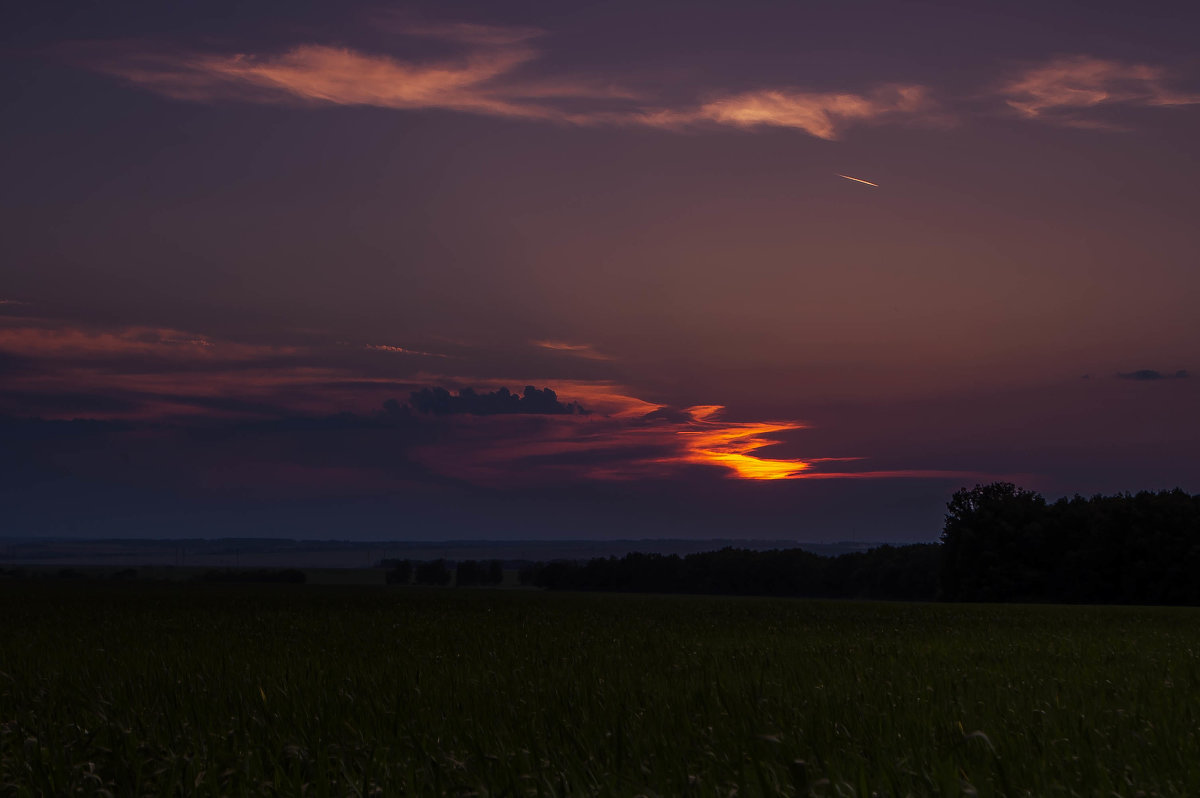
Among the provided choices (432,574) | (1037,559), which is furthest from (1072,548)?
(432,574)

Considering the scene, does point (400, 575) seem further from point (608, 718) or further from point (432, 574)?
point (608, 718)

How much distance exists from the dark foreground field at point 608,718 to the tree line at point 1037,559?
74.1m

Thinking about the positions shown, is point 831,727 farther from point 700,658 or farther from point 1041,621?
point 1041,621

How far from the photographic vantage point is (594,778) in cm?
607

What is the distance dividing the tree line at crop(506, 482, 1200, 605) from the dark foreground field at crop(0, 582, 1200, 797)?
74.1 metres

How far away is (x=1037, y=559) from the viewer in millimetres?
91500

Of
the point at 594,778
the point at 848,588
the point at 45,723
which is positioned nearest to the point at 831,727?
the point at 594,778

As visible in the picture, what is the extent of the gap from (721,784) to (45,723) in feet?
21.3

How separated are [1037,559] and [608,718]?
91422 millimetres

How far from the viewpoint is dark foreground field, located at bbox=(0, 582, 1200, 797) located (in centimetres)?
620

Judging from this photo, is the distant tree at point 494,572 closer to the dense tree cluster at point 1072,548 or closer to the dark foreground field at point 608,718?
the dense tree cluster at point 1072,548

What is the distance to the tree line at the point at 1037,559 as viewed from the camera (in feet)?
276

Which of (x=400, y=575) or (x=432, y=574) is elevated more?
(x=432, y=574)

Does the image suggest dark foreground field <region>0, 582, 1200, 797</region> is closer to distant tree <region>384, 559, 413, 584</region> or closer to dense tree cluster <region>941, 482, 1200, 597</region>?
dense tree cluster <region>941, 482, 1200, 597</region>
